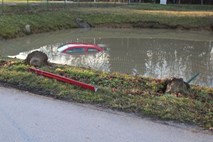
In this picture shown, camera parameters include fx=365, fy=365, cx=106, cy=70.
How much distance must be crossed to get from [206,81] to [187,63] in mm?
4670

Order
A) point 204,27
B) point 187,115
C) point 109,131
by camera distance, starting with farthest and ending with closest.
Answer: point 204,27
point 187,115
point 109,131

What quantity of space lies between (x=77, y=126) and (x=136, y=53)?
15.4 meters

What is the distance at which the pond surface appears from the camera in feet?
53.1

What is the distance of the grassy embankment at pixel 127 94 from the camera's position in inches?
276

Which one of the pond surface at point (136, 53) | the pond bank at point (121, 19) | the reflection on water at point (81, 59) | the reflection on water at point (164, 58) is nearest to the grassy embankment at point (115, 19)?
the pond bank at point (121, 19)

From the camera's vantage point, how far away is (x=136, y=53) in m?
21.5

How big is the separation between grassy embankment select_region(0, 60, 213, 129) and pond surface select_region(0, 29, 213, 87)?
495 centimetres

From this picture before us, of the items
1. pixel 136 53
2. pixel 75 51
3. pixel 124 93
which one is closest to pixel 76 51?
pixel 75 51

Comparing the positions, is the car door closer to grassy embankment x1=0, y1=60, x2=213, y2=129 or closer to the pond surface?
the pond surface

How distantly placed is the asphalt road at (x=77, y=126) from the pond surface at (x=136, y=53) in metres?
7.11

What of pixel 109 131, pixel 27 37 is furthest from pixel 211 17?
pixel 109 131

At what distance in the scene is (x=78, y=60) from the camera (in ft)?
58.3

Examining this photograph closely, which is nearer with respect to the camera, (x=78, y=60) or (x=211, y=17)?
(x=78, y=60)

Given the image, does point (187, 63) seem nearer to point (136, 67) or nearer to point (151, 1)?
point (136, 67)
